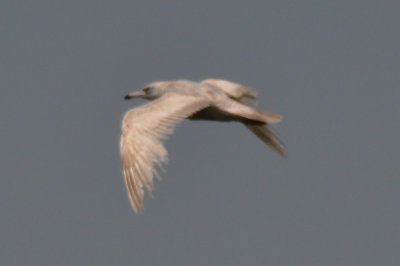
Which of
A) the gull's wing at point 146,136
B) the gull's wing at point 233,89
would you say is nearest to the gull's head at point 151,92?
the gull's wing at point 233,89

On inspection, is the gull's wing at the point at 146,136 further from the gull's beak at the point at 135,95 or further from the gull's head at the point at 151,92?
the gull's beak at the point at 135,95

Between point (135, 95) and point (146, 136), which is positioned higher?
point (135, 95)

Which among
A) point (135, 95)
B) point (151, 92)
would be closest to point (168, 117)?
point (151, 92)

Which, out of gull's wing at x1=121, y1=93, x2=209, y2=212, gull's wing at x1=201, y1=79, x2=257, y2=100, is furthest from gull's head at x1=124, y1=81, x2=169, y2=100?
gull's wing at x1=121, y1=93, x2=209, y2=212

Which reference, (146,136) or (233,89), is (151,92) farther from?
(146,136)

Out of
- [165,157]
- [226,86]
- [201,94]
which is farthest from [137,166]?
[226,86]

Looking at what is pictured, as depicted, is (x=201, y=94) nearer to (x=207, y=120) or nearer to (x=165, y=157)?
(x=207, y=120)
